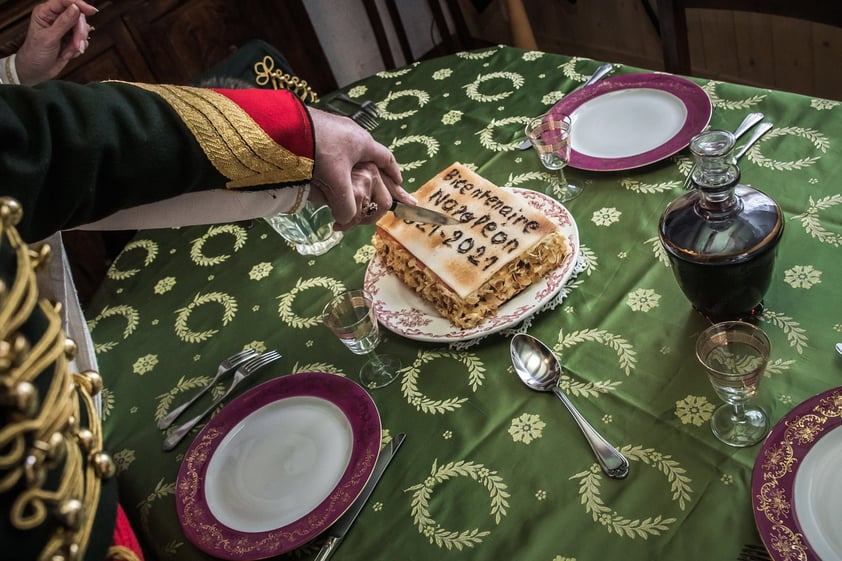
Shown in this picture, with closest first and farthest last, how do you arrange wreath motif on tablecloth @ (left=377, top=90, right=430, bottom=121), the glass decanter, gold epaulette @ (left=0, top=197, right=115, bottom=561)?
gold epaulette @ (left=0, top=197, right=115, bottom=561), the glass decanter, wreath motif on tablecloth @ (left=377, top=90, right=430, bottom=121)

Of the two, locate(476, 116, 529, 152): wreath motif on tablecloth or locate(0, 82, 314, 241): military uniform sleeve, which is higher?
locate(0, 82, 314, 241): military uniform sleeve

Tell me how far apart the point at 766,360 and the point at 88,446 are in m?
0.64

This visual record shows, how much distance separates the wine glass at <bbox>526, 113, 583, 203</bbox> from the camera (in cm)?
107

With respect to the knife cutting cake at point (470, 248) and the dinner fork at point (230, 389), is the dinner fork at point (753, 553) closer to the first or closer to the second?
the knife cutting cake at point (470, 248)

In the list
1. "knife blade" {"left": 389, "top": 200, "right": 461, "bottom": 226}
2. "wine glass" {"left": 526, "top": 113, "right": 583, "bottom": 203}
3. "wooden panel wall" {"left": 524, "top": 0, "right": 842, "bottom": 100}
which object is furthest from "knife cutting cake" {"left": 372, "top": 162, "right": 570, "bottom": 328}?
"wooden panel wall" {"left": 524, "top": 0, "right": 842, "bottom": 100}

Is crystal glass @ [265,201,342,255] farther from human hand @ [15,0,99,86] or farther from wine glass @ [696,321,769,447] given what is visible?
wine glass @ [696,321,769,447]

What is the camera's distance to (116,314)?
1.25 m

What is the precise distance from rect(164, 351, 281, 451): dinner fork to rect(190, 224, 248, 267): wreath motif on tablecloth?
332 mm

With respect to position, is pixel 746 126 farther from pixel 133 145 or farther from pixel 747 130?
pixel 133 145

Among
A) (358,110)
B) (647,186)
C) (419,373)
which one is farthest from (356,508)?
(358,110)

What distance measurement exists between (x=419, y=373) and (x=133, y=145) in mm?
452

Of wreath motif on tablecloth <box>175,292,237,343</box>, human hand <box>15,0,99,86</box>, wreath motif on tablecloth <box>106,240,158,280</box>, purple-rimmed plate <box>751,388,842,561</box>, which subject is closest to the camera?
purple-rimmed plate <box>751,388,842,561</box>

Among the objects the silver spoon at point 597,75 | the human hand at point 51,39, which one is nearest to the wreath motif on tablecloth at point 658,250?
the silver spoon at point 597,75

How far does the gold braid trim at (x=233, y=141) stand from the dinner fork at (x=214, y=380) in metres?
0.30
